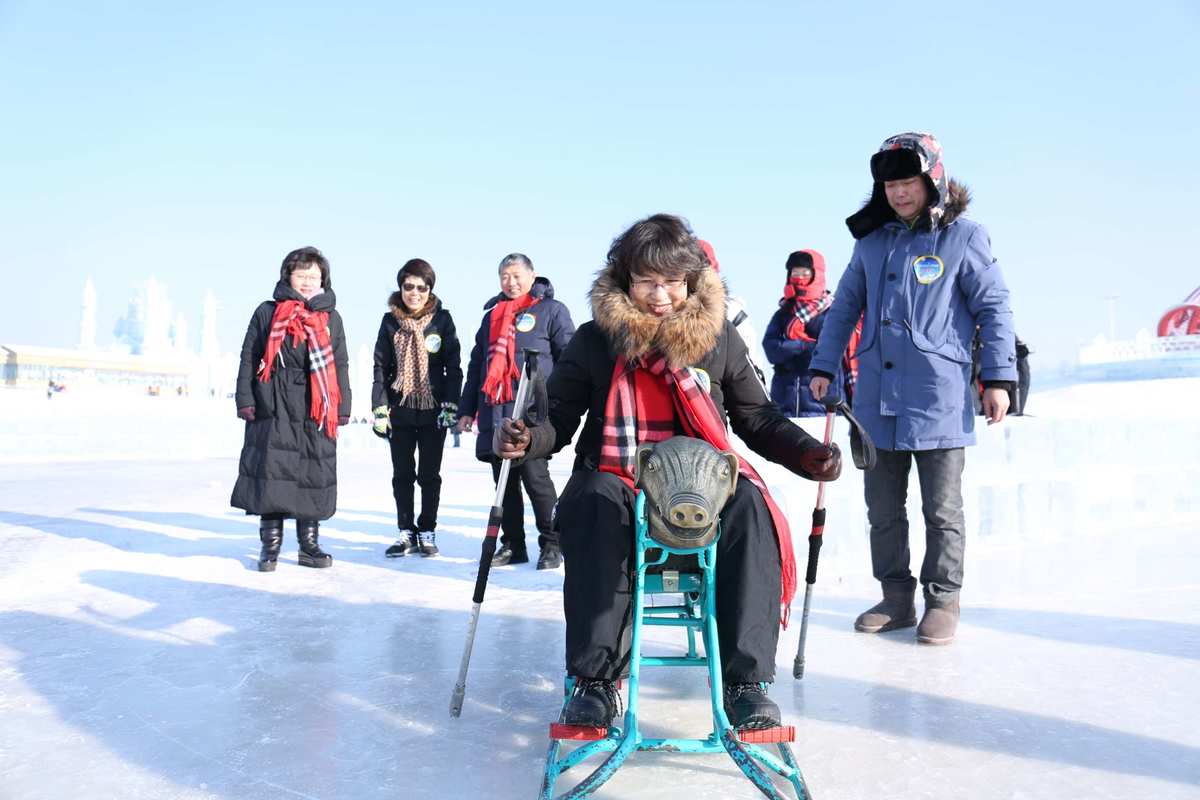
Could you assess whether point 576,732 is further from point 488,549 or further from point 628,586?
point 488,549

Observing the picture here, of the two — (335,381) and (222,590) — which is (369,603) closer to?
(222,590)

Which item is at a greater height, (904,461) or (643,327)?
(643,327)

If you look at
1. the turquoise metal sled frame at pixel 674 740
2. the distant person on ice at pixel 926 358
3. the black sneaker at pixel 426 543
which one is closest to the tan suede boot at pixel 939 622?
the distant person on ice at pixel 926 358

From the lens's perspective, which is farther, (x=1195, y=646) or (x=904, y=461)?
(x=904, y=461)

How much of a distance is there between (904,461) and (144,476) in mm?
9176

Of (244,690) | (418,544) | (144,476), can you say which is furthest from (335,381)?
(144,476)

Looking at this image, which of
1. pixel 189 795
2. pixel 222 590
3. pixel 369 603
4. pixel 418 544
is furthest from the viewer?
pixel 418 544

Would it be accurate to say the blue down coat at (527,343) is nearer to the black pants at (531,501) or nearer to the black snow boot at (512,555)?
the black pants at (531,501)

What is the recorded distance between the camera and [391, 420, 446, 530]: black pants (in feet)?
16.3

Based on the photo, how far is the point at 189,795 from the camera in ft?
5.95

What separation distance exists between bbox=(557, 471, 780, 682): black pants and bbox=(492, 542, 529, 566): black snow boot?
8.98 feet

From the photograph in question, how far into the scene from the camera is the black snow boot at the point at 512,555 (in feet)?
15.3

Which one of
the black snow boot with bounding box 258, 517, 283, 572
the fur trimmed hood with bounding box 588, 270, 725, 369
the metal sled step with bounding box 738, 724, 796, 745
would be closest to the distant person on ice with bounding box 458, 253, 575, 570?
the black snow boot with bounding box 258, 517, 283, 572

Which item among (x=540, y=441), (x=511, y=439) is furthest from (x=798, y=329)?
(x=511, y=439)
